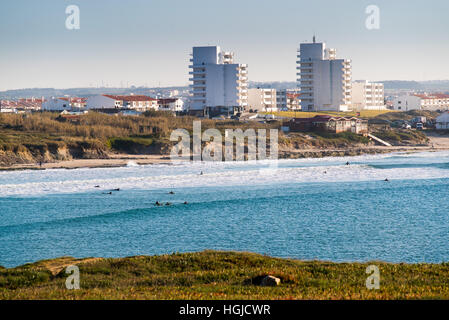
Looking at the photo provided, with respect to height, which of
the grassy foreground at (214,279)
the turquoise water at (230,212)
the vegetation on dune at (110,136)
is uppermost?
the vegetation on dune at (110,136)

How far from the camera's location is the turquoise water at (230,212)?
32219 mm

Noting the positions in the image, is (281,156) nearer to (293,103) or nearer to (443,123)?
(443,123)

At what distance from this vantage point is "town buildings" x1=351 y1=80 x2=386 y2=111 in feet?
560

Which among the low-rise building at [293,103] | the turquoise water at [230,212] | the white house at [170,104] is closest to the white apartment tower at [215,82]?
the white house at [170,104]

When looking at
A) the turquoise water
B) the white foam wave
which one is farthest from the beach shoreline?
the turquoise water

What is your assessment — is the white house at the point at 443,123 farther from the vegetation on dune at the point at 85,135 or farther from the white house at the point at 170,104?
the white house at the point at 170,104

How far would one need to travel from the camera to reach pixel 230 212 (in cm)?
4394

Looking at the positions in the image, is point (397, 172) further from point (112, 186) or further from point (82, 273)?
point (82, 273)

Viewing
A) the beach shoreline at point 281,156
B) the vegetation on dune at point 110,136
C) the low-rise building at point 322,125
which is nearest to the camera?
the beach shoreline at point 281,156

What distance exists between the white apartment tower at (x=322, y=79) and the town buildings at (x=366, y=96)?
10950 mm

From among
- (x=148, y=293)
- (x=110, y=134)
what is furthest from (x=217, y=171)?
(x=148, y=293)

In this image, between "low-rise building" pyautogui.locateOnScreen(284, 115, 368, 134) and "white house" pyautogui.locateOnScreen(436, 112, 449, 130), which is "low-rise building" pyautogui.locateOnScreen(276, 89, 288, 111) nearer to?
"white house" pyautogui.locateOnScreen(436, 112, 449, 130)

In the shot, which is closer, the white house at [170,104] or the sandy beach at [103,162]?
the sandy beach at [103,162]

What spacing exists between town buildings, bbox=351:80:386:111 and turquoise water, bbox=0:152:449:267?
329 ft
